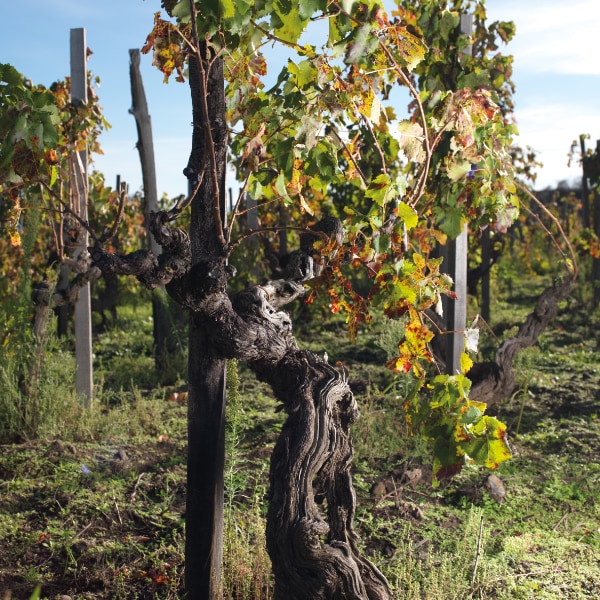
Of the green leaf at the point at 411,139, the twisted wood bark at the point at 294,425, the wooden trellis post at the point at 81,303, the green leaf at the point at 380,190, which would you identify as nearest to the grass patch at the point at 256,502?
the wooden trellis post at the point at 81,303

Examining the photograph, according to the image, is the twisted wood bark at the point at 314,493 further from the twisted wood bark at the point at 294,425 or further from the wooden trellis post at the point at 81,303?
the wooden trellis post at the point at 81,303

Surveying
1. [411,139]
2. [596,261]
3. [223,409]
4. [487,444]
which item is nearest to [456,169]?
[411,139]

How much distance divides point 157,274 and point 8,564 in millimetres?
1441

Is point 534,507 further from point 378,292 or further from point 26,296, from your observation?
point 26,296

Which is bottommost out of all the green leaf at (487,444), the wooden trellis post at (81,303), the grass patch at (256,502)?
the grass patch at (256,502)

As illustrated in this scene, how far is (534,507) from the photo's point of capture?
348 centimetres

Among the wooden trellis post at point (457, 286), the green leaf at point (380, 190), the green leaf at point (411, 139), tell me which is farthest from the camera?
the wooden trellis post at point (457, 286)

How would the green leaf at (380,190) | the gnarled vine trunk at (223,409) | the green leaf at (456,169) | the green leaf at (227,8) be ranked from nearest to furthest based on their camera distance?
the green leaf at (227,8) → the gnarled vine trunk at (223,409) → the green leaf at (380,190) → the green leaf at (456,169)

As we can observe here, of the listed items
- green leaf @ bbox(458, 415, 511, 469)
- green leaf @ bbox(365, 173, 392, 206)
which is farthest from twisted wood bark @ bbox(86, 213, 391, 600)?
green leaf @ bbox(365, 173, 392, 206)

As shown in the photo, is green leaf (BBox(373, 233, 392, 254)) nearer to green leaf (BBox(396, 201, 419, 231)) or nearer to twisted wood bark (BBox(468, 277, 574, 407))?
green leaf (BBox(396, 201, 419, 231))

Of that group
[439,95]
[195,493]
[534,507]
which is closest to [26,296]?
[195,493]

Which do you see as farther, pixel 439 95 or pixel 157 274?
pixel 439 95

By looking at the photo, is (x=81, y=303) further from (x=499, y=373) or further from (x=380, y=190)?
(x=380, y=190)

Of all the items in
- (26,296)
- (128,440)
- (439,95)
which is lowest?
(128,440)
